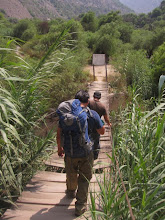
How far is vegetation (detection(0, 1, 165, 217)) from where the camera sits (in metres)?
1.83

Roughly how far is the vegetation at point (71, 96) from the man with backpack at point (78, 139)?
28 cm

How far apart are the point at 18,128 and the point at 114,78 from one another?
6.83 meters

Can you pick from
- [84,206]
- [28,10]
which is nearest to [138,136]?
[84,206]

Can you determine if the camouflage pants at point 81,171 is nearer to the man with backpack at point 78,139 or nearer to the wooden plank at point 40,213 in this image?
the man with backpack at point 78,139

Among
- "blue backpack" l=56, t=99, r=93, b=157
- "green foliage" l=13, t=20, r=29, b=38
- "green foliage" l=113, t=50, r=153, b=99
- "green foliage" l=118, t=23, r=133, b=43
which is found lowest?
"blue backpack" l=56, t=99, r=93, b=157

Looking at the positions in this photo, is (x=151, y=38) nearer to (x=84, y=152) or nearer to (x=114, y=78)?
(x=114, y=78)

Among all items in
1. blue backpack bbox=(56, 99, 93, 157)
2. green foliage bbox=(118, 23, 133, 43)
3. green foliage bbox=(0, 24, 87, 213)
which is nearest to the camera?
blue backpack bbox=(56, 99, 93, 157)

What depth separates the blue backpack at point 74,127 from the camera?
88.5 inches

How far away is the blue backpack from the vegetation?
40 centimetres

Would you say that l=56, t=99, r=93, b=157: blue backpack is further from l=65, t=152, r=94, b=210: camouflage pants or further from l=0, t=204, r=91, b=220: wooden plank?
l=0, t=204, r=91, b=220: wooden plank

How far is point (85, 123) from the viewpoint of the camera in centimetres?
229

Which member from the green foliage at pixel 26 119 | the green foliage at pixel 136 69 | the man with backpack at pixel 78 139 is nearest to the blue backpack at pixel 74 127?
the man with backpack at pixel 78 139

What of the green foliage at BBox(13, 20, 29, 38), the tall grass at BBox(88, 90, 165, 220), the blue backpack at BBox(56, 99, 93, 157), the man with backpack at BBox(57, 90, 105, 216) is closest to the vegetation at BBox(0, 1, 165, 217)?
the tall grass at BBox(88, 90, 165, 220)

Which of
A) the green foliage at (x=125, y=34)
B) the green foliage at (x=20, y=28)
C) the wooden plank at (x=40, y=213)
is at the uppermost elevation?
the green foliage at (x=20, y=28)
